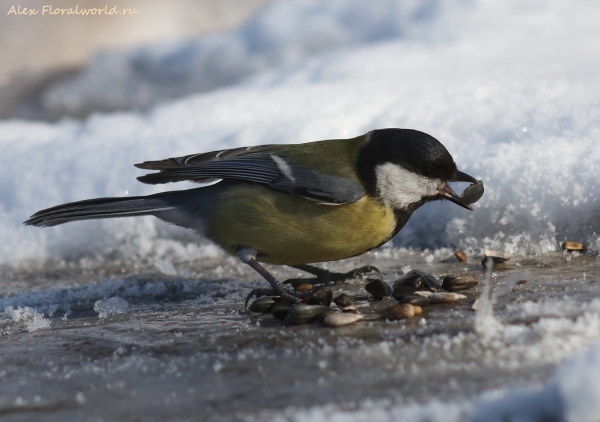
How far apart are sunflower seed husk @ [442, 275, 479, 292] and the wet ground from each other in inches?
1.7

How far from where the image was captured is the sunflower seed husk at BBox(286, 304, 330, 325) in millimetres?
2719

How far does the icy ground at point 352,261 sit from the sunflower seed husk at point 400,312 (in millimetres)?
76

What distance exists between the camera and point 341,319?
2609mm

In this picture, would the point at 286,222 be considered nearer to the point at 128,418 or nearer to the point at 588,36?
the point at 128,418

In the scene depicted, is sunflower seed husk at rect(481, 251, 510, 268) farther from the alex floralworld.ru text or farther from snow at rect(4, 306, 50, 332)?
the alex floralworld.ru text

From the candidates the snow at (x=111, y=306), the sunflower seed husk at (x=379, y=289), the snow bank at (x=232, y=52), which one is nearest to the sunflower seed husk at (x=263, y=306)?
the sunflower seed husk at (x=379, y=289)

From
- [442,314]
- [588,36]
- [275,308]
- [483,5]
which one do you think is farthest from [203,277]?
[483,5]

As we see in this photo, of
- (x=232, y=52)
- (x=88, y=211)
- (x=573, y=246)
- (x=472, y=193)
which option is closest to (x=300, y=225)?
(x=472, y=193)

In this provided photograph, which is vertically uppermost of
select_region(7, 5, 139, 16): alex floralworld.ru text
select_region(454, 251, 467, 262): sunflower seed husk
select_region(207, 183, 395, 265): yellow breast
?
select_region(7, 5, 139, 16): alex floralworld.ru text

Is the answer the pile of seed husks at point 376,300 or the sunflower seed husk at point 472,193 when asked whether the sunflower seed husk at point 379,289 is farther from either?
the sunflower seed husk at point 472,193

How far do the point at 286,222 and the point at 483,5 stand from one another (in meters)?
5.51

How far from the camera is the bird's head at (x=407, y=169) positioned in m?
3.37

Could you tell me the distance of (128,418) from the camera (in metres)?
1.82

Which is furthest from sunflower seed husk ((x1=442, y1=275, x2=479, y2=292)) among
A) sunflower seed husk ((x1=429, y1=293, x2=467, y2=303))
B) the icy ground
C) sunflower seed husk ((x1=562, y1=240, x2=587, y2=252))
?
sunflower seed husk ((x1=562, y1=240, x2=587, y2=252))
